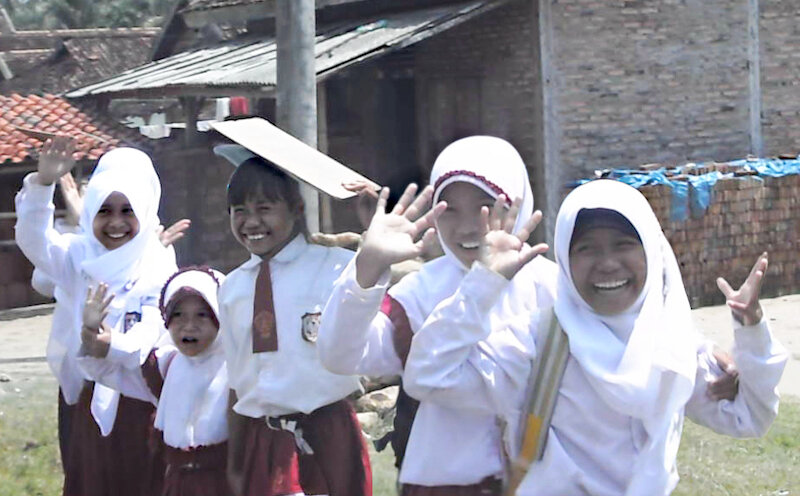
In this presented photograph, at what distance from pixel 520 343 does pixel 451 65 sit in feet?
36.9

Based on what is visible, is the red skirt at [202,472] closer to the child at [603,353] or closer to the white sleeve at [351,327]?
the white sleeve at [351,327]

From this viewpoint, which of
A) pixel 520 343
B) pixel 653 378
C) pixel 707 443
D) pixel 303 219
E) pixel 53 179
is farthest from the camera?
pixel 707 443

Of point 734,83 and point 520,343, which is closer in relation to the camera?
point 520,343

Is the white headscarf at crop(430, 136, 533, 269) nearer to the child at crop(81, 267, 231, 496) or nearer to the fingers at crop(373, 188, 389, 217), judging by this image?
the fingers at crop(373, 188, 389, 217)

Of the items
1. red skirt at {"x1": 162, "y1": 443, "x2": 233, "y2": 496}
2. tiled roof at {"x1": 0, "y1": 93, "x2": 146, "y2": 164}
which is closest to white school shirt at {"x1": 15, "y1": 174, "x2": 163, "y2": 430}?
red skirt at {"x1": 162, "y1": 443, "x2": 233, "y2": 496}

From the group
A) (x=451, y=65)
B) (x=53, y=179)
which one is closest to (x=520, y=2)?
(x=451, y=65)

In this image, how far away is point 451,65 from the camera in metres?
13.9

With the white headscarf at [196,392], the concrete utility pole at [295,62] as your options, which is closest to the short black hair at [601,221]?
the white headscarf at [196,392]

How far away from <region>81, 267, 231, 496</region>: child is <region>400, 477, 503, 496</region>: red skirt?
3.54ft

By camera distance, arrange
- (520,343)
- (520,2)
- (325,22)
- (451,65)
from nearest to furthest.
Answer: (520,343)
(520,2)
(451,65)
(325,22)

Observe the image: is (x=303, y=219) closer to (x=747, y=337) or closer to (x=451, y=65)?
(x=747, y=337)

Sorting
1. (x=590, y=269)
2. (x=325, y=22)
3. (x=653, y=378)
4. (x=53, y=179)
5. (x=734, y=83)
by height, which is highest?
(x=325, y=22)

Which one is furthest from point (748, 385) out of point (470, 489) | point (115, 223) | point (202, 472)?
point (115, 223)

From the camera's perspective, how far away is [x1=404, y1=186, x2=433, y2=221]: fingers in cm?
301
